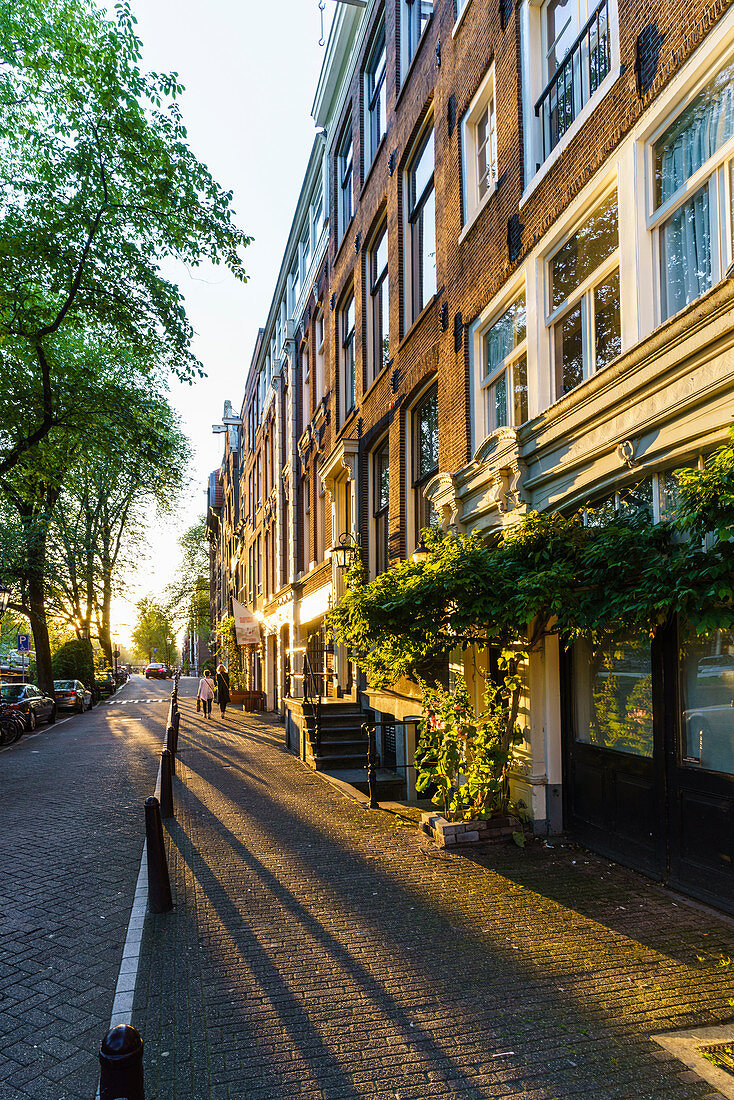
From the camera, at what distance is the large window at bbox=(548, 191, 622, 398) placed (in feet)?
22.9

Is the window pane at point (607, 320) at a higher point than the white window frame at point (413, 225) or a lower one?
lower

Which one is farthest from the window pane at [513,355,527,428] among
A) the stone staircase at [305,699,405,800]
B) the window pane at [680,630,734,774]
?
the stone staircase at [305,699,405,800]

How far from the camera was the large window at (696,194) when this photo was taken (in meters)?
5.34

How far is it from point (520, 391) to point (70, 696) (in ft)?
97.9

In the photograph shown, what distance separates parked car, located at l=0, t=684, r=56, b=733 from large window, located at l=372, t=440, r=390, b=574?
13.6m

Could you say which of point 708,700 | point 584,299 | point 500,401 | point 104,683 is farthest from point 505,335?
point 104,683

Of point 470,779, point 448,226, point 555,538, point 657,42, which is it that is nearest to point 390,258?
point 448,226

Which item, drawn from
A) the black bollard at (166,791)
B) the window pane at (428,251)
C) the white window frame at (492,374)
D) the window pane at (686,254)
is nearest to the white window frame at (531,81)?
the white window frame at (492,374)

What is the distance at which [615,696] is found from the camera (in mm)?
6887

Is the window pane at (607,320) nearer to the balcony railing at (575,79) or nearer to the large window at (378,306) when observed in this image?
the balcony railing at (575,79)

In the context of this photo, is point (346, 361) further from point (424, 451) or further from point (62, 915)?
point (62, 915)

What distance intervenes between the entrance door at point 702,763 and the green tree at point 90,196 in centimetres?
1186

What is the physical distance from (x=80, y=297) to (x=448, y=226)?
788 cm

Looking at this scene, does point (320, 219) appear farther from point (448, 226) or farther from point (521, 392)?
point (521, 392)
